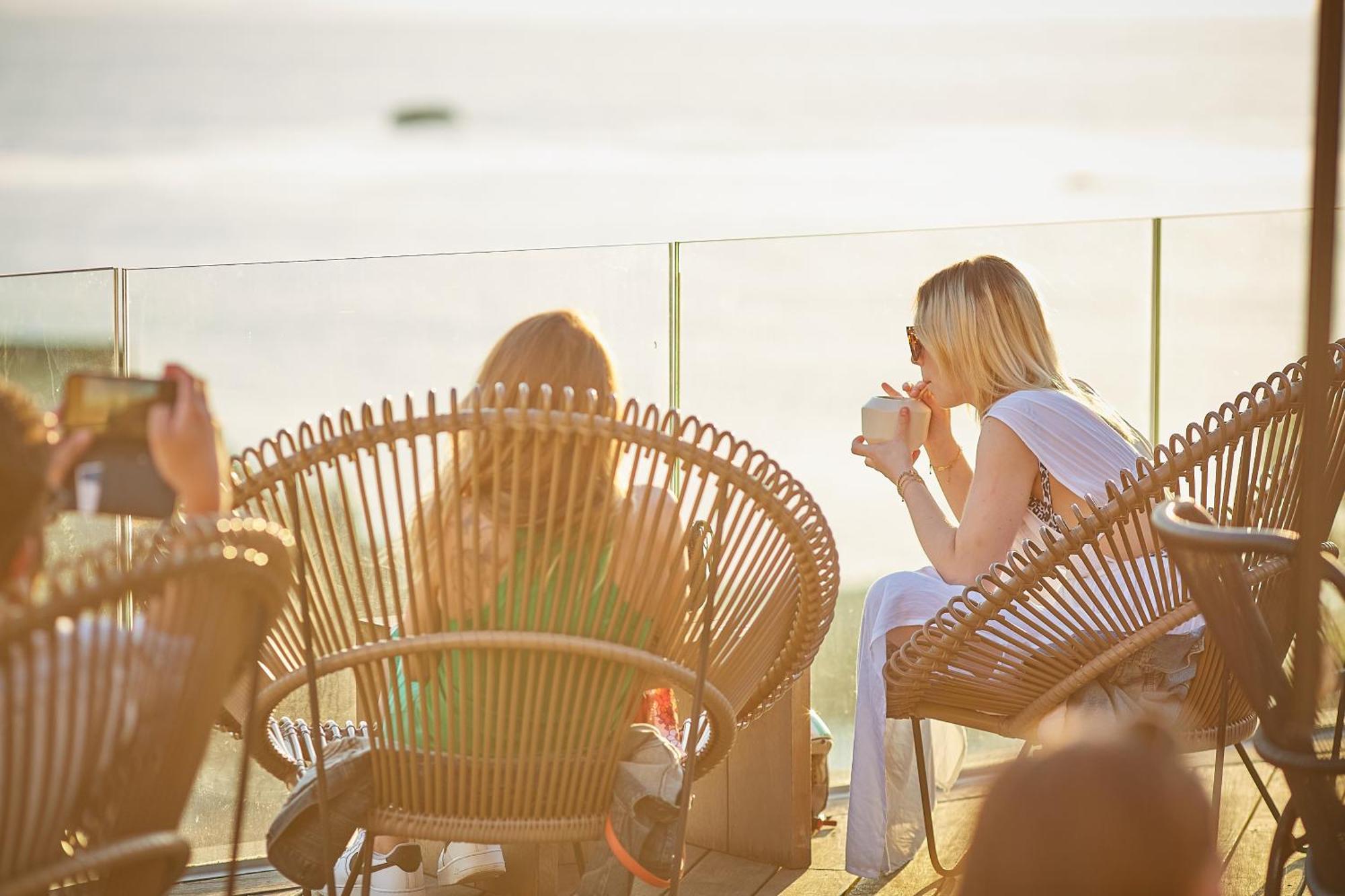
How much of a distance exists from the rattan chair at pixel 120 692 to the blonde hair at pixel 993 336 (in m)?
1.80

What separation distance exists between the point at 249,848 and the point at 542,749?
1.62 metres

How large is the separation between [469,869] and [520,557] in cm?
126

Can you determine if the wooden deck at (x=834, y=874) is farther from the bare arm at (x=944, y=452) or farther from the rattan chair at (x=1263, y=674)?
the rattan chair at (x=1263, y=674)

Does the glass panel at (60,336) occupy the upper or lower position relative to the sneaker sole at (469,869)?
upper

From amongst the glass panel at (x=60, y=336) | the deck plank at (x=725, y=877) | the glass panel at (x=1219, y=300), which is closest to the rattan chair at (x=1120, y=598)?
the deck plank at (x=725, y=877)

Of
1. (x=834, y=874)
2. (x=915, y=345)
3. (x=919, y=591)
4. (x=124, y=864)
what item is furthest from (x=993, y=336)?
(x=124, y=864)

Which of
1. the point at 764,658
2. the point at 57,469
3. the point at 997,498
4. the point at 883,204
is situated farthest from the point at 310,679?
the point at 883,204

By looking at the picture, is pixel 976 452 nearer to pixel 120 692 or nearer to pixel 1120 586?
pixel 1120 586

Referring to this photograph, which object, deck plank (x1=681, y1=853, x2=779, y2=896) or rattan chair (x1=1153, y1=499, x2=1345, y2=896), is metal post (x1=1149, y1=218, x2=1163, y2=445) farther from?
rattan chair (x1=1153, y1=499, x2=1345, y2=896)

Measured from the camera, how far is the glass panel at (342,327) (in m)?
3.13

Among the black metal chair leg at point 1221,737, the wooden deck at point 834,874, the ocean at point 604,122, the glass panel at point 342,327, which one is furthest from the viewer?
the ocean at point 604,122

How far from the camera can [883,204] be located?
7770 millimetres

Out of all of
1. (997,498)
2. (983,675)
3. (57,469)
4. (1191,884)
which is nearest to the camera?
(1191,884)

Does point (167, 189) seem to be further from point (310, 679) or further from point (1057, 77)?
point (310, 679)
